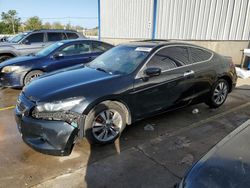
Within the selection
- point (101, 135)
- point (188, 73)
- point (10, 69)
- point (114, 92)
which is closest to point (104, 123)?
point (101, 135)

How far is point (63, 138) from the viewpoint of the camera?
10.2 ft

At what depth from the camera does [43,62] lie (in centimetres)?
676

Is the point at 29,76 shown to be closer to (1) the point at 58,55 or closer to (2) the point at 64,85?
(1) the point at 58,55

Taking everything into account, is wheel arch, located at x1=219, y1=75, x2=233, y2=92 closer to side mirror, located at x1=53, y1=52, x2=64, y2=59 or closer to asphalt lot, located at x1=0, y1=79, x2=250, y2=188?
asphalt lot, located at x1=0, y1=79, x2=250, y2=188

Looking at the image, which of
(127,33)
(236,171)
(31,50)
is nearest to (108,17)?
(127,33)

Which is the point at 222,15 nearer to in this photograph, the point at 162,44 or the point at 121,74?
the point at 162,44

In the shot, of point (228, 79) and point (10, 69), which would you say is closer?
point (228, 79)

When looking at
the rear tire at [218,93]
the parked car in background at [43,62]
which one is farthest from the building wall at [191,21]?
the parked car in background at [43,62]

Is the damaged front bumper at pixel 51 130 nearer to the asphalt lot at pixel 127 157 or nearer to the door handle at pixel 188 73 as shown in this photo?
the asphalt lot at pixel 127 157

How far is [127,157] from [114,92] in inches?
38.2

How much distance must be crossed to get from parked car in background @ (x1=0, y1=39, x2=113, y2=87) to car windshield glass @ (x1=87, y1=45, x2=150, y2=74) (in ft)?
Result: 7.46

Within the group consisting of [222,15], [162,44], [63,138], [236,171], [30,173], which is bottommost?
[30,173]

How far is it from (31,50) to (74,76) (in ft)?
22.8

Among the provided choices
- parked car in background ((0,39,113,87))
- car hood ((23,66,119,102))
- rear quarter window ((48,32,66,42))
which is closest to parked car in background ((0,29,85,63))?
rear quarter window ((48,32,66,42))
